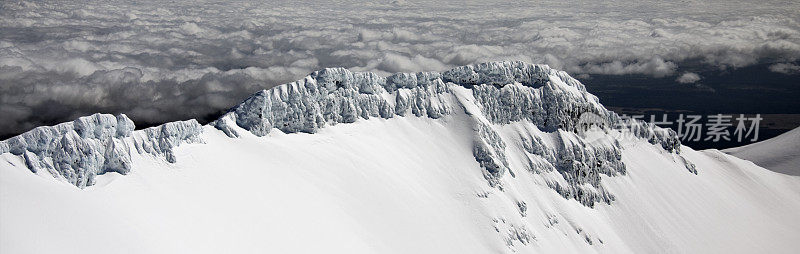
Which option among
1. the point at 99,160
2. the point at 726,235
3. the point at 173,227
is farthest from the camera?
the point at 726,235

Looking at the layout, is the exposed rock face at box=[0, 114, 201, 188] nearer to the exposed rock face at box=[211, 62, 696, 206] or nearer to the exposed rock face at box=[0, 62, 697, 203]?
the exposed rock face at box=[0, 62, 697, 203]

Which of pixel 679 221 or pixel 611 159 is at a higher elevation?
pixel 611 159

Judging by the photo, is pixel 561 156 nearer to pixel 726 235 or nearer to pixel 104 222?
pixel 726 235

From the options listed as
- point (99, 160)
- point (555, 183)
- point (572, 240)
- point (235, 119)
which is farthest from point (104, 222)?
point (555, 183)

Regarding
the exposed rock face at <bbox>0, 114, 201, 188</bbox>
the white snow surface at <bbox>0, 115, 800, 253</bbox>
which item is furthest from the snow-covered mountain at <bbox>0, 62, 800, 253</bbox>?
the white snow surface at <bbox>0, 115, 800, 253</bbox>

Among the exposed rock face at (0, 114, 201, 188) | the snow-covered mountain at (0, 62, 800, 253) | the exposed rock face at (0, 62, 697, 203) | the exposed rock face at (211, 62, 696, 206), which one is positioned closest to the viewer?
the snow-covered mountain at (0, 62, 800, 253)

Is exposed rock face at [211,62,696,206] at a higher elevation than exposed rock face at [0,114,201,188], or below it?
below
